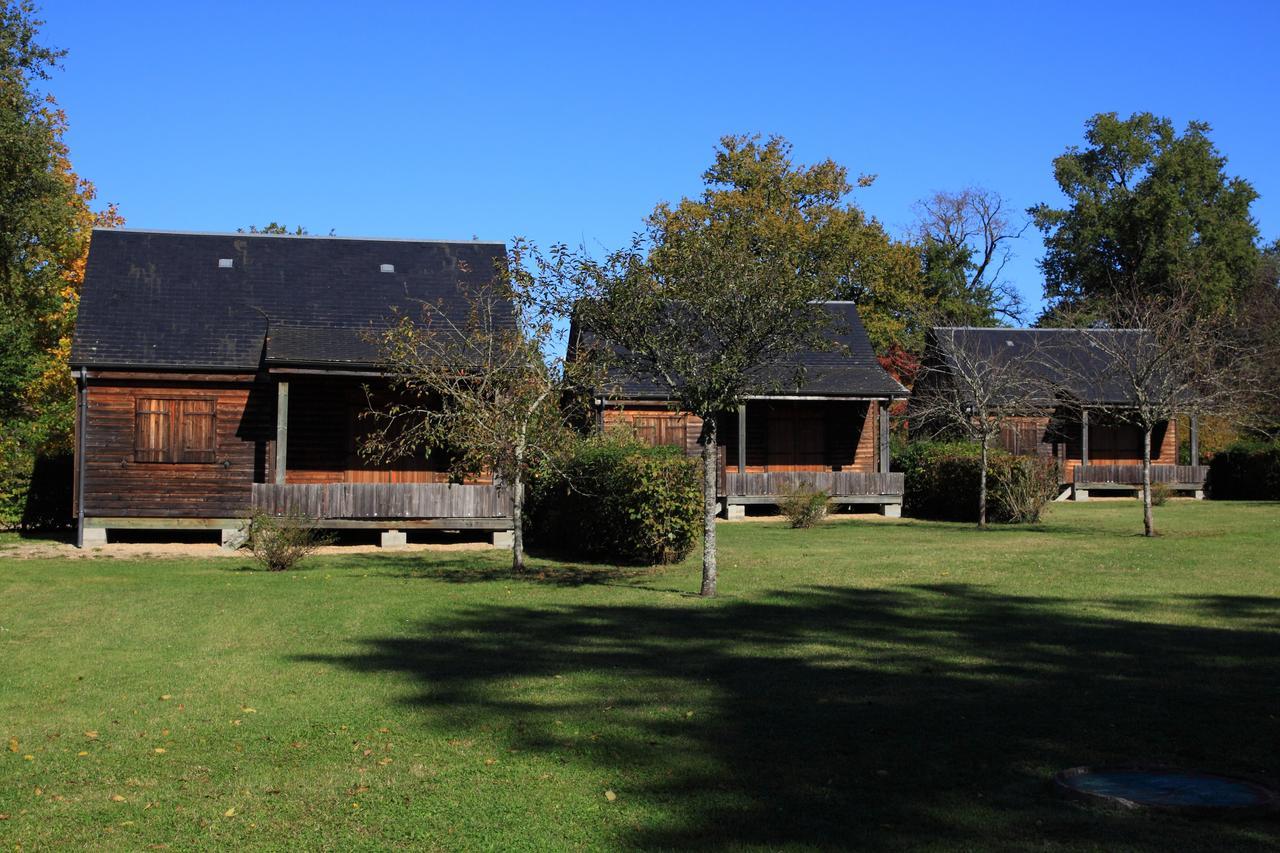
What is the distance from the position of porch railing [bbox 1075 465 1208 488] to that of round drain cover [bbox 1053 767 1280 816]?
34402mm

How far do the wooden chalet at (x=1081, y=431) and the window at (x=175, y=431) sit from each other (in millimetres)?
22961

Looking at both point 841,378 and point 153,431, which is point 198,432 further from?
point 841,378

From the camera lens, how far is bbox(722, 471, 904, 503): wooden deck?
30094 mm

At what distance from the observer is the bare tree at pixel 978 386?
1091 inches

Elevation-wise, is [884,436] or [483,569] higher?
[884,436]

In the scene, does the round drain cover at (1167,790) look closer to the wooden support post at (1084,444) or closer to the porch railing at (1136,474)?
the wooden support post at (1084,444)

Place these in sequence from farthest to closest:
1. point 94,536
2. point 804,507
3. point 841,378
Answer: point 841,378 < point 804,507 < point 94,536

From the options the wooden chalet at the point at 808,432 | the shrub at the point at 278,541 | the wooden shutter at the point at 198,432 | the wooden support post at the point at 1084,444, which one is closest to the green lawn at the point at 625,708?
the shrub at the point at 278,541

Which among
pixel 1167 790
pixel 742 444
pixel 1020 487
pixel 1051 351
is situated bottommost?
pixel 1167 790

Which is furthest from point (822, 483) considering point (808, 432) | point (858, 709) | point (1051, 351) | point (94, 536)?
→ point (858, 709)

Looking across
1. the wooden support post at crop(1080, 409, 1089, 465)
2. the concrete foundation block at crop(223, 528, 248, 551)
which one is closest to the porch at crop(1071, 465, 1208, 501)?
the wooden support post at crop(1080, 409, 1089, 465)

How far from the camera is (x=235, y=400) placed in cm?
2384

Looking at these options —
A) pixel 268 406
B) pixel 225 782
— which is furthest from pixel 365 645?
pixel 268 406

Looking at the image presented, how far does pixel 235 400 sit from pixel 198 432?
3.12 feet
